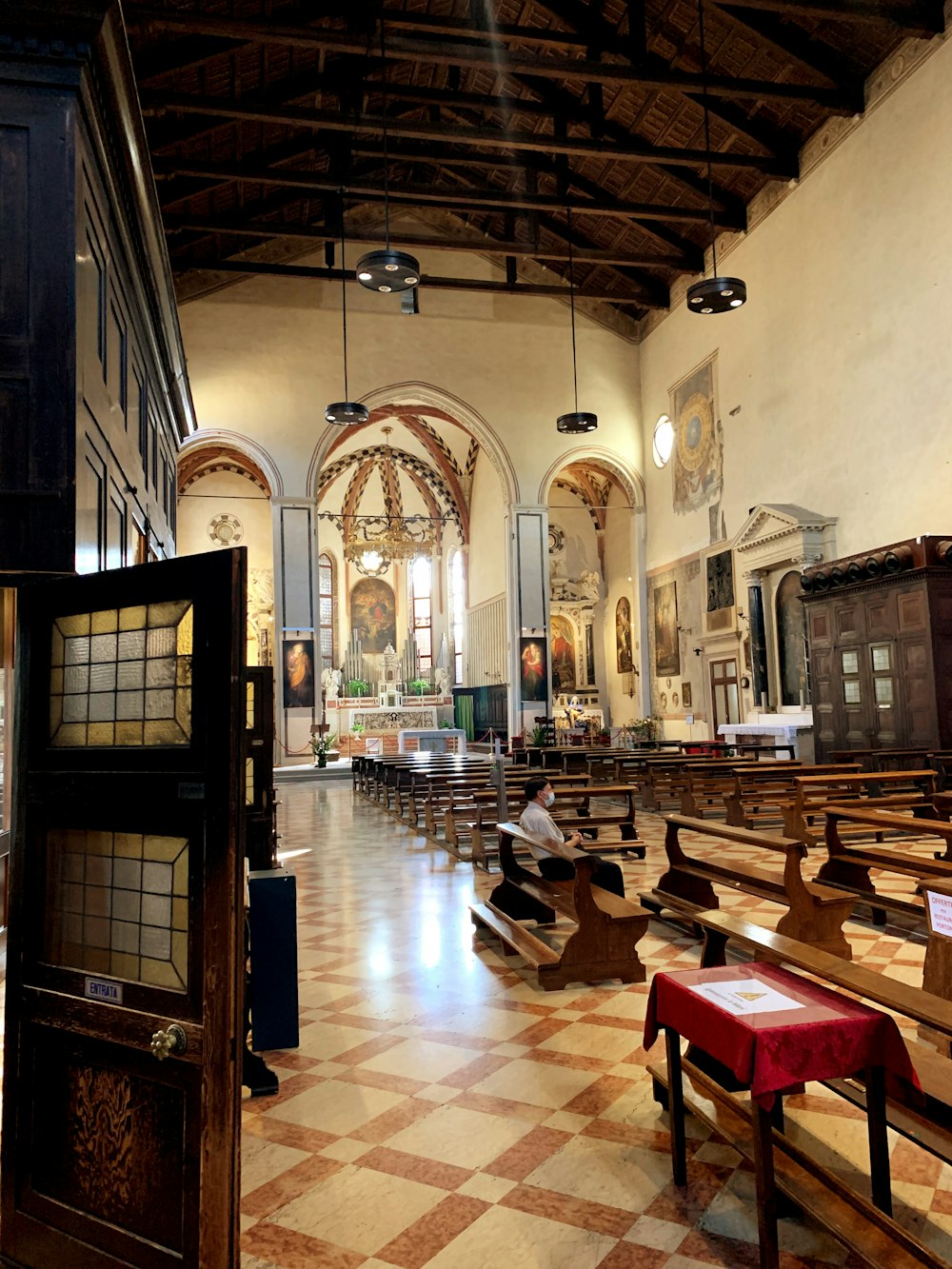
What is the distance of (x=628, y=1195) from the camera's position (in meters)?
2.43

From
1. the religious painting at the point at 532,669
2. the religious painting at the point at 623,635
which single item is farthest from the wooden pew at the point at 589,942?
the religious painting at the point at 623,635

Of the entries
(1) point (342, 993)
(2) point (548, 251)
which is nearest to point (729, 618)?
(2) point (548, 251)

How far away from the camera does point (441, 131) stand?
46.7ft

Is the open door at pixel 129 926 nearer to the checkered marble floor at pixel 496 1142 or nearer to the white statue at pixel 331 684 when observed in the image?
the checkered marble floor at pixel 496 1142

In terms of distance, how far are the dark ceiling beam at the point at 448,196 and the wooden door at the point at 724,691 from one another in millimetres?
8410

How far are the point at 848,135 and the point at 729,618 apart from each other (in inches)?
330

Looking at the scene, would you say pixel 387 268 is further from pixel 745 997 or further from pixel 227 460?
pixel 227 460

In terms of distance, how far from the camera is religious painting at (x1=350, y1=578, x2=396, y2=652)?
100 ft

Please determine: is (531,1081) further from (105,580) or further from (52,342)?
(52,342)

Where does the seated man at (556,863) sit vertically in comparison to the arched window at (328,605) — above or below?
below

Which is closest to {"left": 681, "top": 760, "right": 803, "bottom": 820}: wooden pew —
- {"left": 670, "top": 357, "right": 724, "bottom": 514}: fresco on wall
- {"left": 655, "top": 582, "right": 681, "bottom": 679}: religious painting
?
{"left": 670, "top": 357, "right": 724, "bottom": 514}: fresco on wall

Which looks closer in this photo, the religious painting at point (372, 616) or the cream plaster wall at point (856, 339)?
the cream plaster wall at point (856, 339)

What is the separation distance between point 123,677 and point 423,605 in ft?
95.6

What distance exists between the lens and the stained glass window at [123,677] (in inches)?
84.2
